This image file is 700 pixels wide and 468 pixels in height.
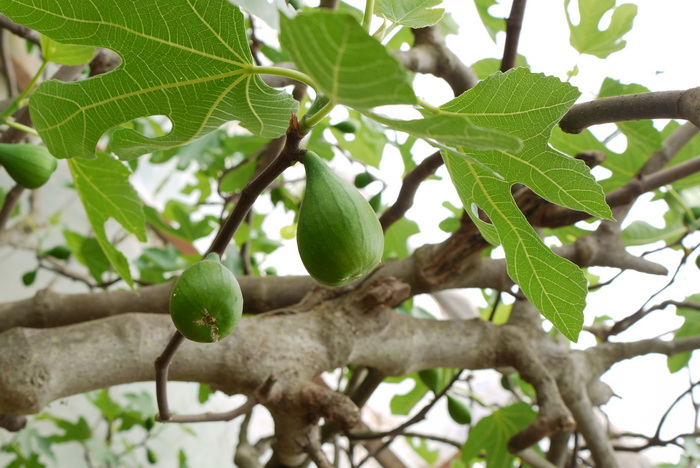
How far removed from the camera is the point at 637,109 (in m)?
0.58

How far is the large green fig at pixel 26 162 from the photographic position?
3.09 ft

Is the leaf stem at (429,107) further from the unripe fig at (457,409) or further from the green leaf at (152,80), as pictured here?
the unripe fig at (457,409)

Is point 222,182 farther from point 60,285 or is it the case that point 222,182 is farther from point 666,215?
point 60,285

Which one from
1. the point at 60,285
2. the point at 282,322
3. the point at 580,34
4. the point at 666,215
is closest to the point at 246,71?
the point at 282,322

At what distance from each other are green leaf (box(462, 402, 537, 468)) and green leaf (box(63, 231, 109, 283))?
1.04m

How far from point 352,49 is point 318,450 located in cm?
79

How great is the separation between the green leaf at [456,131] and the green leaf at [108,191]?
0.66 metres

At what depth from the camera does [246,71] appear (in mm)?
565

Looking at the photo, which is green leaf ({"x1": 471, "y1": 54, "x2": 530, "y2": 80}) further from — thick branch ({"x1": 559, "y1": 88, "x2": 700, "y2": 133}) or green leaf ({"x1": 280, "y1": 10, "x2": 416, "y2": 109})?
green leaf ({"x1": 280, "y1": 10, "x2": 416, "y2": 109})

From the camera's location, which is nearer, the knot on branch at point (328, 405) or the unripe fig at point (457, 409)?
the knot on branch at point (328, 405)

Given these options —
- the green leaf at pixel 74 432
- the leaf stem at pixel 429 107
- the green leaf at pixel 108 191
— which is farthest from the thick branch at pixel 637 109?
the green leaf at pixel 74 432

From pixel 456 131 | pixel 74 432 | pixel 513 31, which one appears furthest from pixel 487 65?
pixel 74 432

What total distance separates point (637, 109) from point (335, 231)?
0.32 m

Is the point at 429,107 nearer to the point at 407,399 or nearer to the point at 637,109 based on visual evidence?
the point at 637,109
